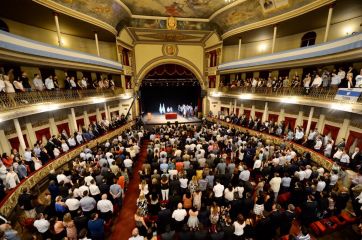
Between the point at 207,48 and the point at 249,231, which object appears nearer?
the point at 249,231

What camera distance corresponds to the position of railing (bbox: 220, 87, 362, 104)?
30.7ft

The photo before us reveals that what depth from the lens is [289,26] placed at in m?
13.3

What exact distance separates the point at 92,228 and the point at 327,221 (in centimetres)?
656

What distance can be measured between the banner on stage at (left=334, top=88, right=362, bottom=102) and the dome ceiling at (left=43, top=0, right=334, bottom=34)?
5120mm

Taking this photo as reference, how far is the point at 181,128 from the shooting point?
43.3 feet

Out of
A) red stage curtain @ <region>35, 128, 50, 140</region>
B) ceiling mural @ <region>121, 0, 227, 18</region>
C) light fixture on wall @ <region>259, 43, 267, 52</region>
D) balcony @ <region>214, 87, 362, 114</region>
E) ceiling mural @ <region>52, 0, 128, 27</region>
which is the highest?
ceiling mural @ <region>121, 0, 227, 18</region>

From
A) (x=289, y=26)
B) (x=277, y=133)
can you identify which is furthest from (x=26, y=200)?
(x=289, y=26)

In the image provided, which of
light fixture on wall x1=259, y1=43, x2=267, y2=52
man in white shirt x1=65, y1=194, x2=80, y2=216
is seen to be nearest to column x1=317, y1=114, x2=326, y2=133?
light fixture on wall x1=259, y1=43, x2=267, y2=52

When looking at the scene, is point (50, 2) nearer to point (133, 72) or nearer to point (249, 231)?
point (133, 72)

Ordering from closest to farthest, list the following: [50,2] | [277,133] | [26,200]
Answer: [26,200], [50,2], [277,133]

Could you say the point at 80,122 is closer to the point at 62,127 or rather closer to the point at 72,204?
the point at 62,127

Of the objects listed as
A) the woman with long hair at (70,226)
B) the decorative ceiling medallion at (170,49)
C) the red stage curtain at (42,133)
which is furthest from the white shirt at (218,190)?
the decorative ceiling medallion at (170,49)

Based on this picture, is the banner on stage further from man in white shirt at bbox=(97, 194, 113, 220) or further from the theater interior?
man in white shirt at bbox=(97, 194, 113, 220)

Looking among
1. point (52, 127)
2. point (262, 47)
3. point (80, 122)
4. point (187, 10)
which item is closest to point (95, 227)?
point (52, 127)
